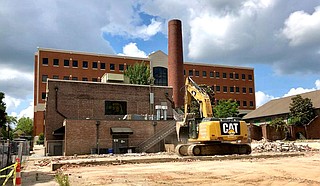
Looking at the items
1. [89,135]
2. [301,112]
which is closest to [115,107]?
[89,135]

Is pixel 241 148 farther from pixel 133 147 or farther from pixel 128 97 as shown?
pixel 128 97

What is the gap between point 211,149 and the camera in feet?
94.9

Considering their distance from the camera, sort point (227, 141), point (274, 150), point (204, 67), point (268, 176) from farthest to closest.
A: point (204, 67) → point (274, 150) → point (227, 141) → point (268, 176)

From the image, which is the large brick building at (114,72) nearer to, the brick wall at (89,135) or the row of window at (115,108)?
the row of window at (115,108)

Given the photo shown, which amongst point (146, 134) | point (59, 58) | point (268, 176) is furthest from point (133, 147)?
point (59, 58)

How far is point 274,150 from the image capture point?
35.4m

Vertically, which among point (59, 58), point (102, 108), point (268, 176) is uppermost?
point (59, 58)

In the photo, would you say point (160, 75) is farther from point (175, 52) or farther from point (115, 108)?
point (115, 108)

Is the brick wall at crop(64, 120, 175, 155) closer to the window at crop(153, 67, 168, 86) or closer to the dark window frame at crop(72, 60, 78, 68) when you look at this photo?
the dark window frame at crop(72, 60, 78, 68)

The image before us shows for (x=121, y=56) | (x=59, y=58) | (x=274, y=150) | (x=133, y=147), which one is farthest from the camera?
(x=121, y=56)

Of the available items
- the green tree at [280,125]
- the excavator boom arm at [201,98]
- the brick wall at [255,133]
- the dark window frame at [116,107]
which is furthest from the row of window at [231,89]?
the excavator boom arm at [201,98]

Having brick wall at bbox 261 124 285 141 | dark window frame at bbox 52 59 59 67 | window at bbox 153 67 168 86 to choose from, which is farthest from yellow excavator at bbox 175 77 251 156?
window at bbox 153 67 168 86

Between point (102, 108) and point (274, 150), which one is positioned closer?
point (274, 150)

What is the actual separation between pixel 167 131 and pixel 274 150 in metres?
11.9
